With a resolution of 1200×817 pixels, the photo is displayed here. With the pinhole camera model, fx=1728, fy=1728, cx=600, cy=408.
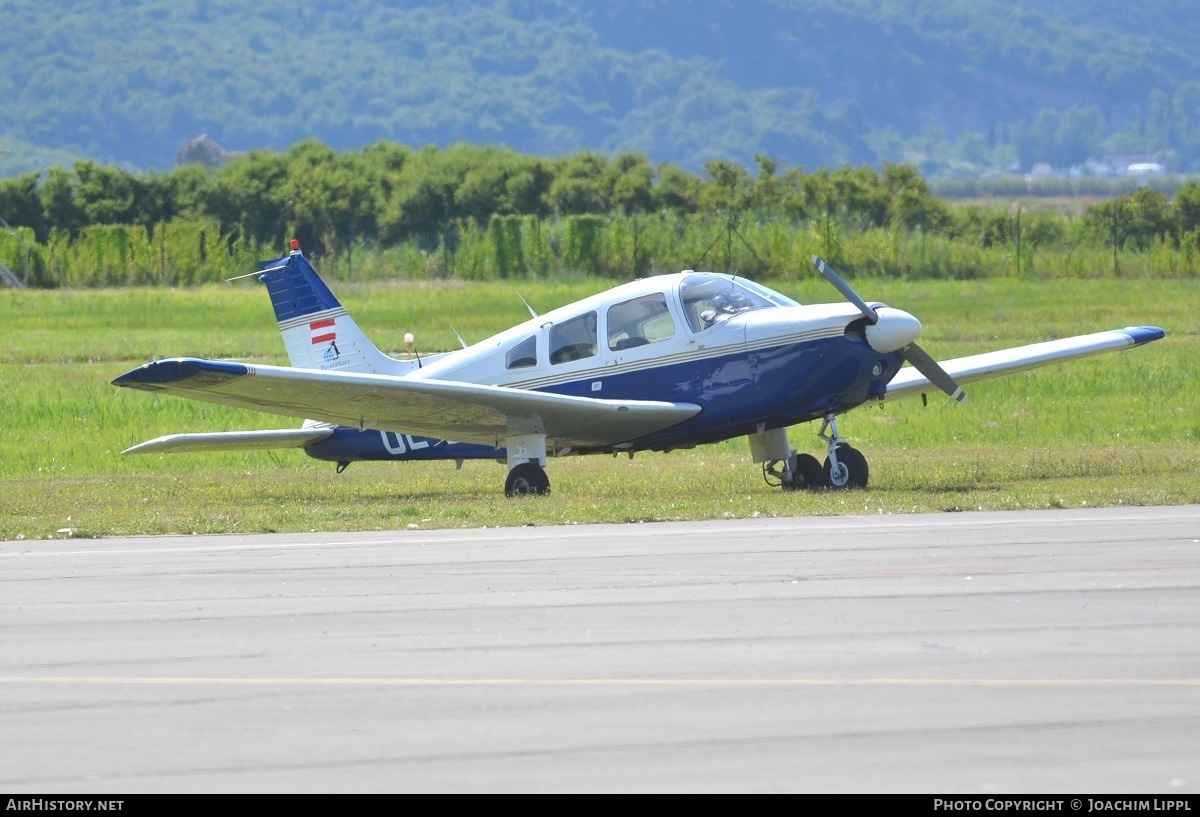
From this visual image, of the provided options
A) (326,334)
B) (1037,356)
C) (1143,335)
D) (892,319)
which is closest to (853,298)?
(892,319)

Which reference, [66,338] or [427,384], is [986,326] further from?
[427,384]

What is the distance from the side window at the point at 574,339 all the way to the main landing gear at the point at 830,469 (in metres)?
1.98

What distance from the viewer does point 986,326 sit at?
34844mm

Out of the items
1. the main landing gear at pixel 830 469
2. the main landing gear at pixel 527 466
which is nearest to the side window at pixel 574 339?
the main landing gear at pixel 527 466

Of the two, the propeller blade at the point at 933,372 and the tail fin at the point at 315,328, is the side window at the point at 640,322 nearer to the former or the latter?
the propeller blade at the point at 933,372

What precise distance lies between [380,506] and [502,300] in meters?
26.0

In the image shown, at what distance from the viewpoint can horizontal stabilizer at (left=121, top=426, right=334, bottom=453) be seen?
55.9ft

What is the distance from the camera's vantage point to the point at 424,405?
50.8ft

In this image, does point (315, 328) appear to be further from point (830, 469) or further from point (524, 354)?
point (830, 469)

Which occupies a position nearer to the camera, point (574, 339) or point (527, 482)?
point (527, 482)

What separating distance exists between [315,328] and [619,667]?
11.1 metres

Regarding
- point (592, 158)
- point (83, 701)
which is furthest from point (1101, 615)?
point (592, 158)

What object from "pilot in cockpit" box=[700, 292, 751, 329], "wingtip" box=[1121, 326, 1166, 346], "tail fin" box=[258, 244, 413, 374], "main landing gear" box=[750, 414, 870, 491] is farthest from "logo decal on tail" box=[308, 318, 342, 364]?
"wingtip" box=[1121, 326, 1166, 346]

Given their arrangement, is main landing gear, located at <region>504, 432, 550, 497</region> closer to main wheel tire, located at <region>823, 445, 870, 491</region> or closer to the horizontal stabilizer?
main wheel tire, located at <region>823, 445, 870, 491</region>
